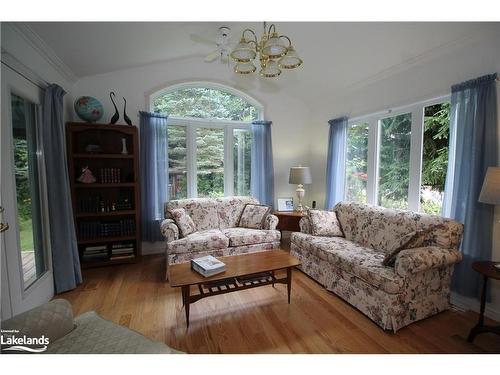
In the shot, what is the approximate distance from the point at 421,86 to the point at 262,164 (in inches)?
90.7

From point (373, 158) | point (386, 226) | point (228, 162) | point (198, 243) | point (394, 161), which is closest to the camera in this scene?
point (386, 226)

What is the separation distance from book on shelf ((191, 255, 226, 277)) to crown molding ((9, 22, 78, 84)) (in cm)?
229

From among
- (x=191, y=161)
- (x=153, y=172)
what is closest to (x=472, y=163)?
(x=191, y=161)

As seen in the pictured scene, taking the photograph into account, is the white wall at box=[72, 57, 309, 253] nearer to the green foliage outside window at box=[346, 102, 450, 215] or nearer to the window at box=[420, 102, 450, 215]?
the green foliage outside window at box=[346, 102, 450, 215]

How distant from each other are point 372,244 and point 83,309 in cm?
294

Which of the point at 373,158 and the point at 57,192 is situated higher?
the point at 373,158

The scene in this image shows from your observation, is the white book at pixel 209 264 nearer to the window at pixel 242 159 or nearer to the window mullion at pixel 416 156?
the window at pixel 242 159

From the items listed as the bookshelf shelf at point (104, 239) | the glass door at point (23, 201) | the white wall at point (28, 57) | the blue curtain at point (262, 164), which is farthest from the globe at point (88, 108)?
the blue curtain at point (262, 164)

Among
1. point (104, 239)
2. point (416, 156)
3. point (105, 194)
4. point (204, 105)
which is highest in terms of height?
point (204, 105)

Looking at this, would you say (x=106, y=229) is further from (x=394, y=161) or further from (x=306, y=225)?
(x=394, y=161)

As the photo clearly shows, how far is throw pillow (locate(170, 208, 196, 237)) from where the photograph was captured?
10.1ft

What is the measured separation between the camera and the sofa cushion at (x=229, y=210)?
3574 mm

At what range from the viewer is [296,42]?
2883mm
